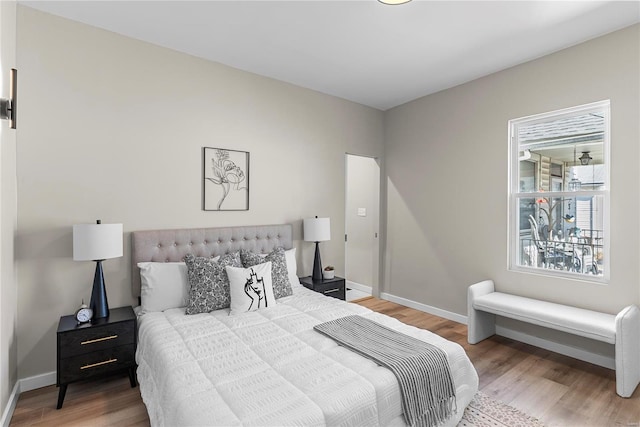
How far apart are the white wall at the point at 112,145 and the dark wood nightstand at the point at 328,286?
0.80 metres

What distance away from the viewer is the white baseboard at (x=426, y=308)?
394 cm

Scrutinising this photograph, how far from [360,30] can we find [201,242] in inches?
93.1

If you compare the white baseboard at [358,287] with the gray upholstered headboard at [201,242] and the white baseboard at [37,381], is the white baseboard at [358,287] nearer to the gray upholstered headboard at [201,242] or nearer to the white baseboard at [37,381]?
the gray upholstered headboard at [201,242]

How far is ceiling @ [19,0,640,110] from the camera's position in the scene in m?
2.43

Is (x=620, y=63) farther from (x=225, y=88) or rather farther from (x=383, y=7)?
(x=225, y=88)

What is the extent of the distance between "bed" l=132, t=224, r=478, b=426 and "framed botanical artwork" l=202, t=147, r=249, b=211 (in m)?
0.59

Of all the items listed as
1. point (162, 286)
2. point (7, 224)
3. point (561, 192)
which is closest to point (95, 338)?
point (162, 286)

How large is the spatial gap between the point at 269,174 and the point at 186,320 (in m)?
1.83

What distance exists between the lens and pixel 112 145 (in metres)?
2.79

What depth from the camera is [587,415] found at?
221 centimetres

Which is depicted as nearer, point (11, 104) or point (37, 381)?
point (11, 104)

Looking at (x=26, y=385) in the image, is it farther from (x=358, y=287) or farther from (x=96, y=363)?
(x=358, y=287)

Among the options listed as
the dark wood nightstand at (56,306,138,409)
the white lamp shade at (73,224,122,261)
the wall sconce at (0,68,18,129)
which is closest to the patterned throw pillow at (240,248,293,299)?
the dark wood nightstand at (56,306,138,409)

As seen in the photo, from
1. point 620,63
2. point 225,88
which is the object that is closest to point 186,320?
point 225,88
